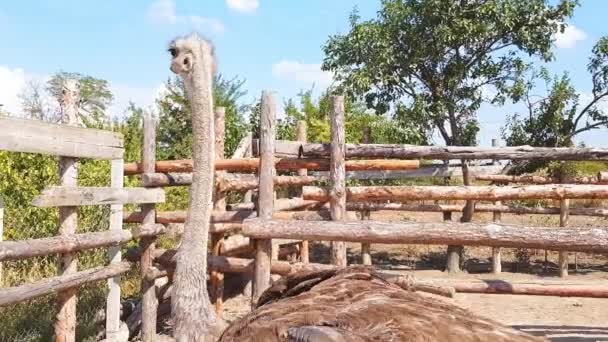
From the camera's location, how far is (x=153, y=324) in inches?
212

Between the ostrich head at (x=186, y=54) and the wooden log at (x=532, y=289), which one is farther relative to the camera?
the wooden log at (x=532, y=289)

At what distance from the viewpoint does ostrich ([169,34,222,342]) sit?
3.11 meters

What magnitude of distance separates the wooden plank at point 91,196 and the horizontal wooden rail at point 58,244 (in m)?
0.20

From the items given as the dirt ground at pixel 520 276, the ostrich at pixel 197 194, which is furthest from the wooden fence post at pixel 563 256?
the ostrich at pixel 197 194

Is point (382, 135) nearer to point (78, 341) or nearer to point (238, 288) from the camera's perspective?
point (238, 288)

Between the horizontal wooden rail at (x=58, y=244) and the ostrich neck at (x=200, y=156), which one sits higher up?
the ostrich neck at (x=200, y=156)

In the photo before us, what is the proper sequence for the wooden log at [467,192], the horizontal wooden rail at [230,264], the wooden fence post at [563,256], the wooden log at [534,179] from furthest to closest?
the wooden fence post at [563,256], the wooden log at [534,179], the wooden log at [467,192], the horizontal wooden rail at [230,264]

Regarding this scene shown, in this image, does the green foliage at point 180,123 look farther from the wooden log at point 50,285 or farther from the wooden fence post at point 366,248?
the wooden log at point 50,285

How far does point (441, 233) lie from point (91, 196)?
2.12 meters

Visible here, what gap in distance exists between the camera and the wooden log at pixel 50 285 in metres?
3.71

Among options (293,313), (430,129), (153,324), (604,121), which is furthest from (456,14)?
(293,313)

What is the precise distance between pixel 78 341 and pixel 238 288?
101 inches

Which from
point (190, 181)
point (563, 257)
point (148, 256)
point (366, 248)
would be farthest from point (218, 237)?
point (563, 257)

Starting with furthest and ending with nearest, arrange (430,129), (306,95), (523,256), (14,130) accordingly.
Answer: (306,95)
(430,129)
(523,256)
(14,130)
